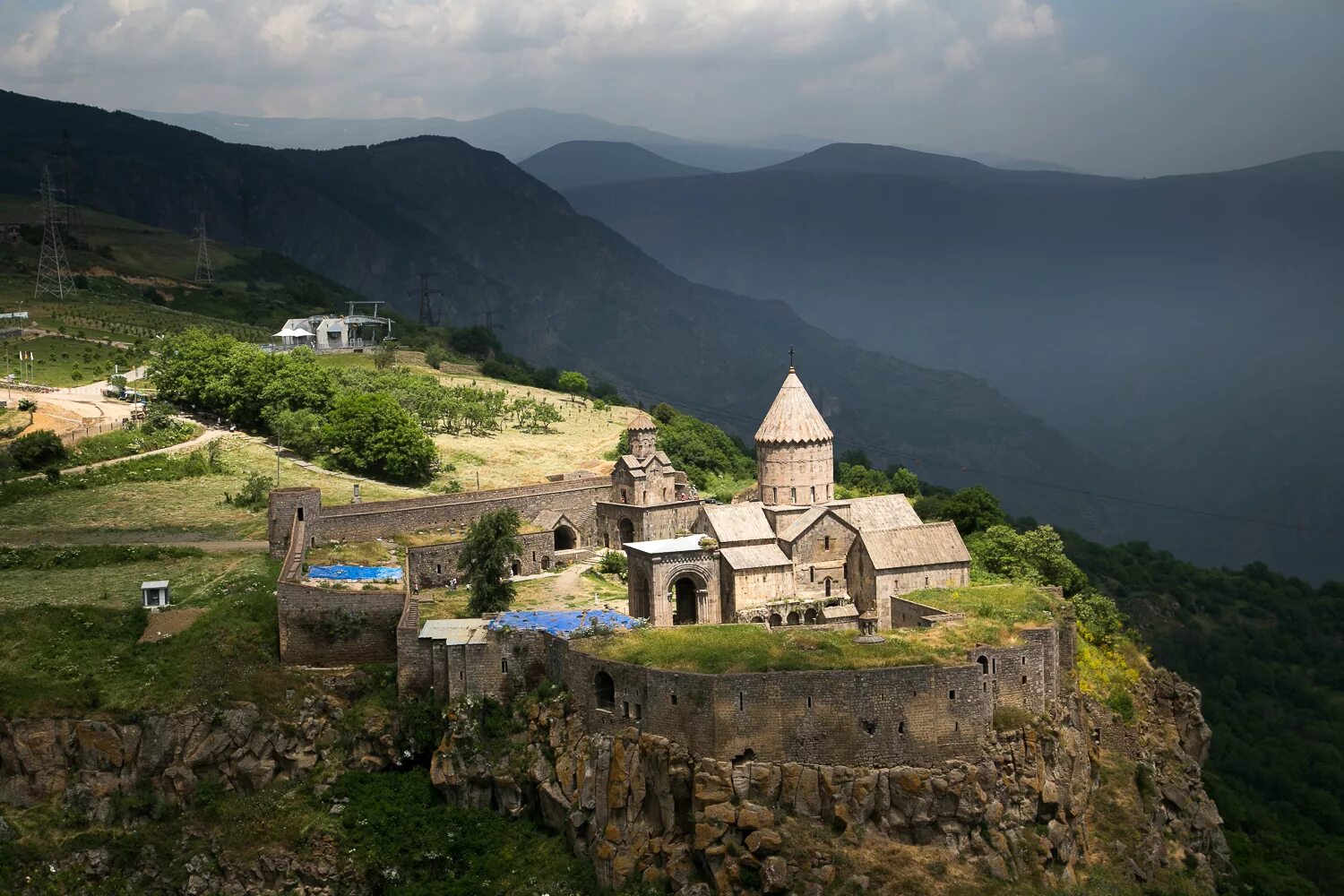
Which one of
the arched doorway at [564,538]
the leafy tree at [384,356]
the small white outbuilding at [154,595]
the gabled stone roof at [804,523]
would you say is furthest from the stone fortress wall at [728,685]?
the leafy tree at [384,356]

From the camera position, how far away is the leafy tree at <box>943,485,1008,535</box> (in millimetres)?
68938

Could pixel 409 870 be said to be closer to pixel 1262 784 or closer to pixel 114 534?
pixel 114 534

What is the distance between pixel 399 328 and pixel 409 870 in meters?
85.0

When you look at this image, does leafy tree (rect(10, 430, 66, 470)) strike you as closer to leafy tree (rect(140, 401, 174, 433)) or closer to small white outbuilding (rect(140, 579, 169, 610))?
leafy tree (rect(140, 401, 174, 433))

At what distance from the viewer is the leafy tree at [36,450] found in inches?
2442

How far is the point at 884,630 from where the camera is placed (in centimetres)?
4306

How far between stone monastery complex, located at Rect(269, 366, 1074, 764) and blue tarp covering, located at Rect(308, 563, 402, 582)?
2.46 feet

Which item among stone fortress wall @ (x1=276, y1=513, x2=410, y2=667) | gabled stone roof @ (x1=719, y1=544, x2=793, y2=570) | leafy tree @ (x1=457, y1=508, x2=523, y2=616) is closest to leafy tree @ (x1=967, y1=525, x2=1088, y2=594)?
gabled stone roof @ (x1=719, y1=544, x2=793, y2=570)

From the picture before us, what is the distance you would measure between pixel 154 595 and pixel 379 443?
19911 millimetres

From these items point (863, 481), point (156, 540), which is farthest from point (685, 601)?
point (863, 481)

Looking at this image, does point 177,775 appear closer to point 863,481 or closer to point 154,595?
point 154,595

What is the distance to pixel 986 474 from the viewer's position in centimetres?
17850

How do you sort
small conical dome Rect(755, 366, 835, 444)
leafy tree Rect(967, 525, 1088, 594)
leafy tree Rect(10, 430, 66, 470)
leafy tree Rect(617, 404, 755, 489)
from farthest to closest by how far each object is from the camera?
1. leafy tree Rect(617, 404, 755, 489)
2. leafy tree Rect(10, 430, 66, 470)
3. leafy tree Rect(967, 525, 1088, 594)
4. small conical dome Rect(755, 366, 835, 444)

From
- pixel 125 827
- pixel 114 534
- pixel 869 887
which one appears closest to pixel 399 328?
pixel 114 534
